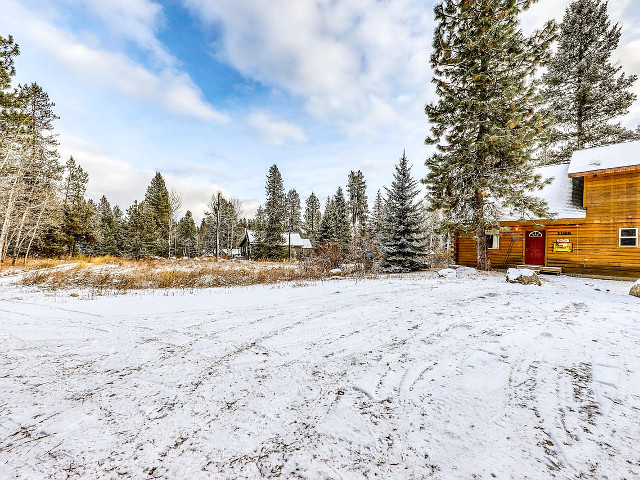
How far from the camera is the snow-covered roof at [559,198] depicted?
13.3 meters

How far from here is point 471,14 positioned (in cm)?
1187

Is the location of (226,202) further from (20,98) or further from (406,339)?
(406,339)

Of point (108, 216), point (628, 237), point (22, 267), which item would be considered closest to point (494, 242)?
point (628, 237)

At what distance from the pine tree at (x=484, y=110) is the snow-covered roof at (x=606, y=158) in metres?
3.37

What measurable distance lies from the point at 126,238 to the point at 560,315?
39.9 meters

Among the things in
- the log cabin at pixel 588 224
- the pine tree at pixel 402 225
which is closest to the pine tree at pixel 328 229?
the pine tree at pixel 402 225

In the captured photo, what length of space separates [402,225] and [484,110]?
260 inches

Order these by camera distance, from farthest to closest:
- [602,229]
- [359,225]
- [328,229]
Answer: [359,225]
[328,229]
[602,229]

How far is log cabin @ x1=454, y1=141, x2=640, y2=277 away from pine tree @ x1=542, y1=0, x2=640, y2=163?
7.05 m

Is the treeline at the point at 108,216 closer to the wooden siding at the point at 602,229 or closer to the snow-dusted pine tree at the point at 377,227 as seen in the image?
the snow-dusted pine tree at the point at 377,227

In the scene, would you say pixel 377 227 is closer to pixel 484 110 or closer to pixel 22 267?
pixel 484 110

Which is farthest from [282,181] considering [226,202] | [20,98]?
[20,98]

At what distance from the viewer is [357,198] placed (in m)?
41.0

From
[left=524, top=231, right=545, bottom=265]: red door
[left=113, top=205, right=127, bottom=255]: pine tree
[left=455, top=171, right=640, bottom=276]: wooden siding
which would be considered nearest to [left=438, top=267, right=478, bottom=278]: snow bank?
[left=455, top=171, right=640, bottom=276]: wooden siding
